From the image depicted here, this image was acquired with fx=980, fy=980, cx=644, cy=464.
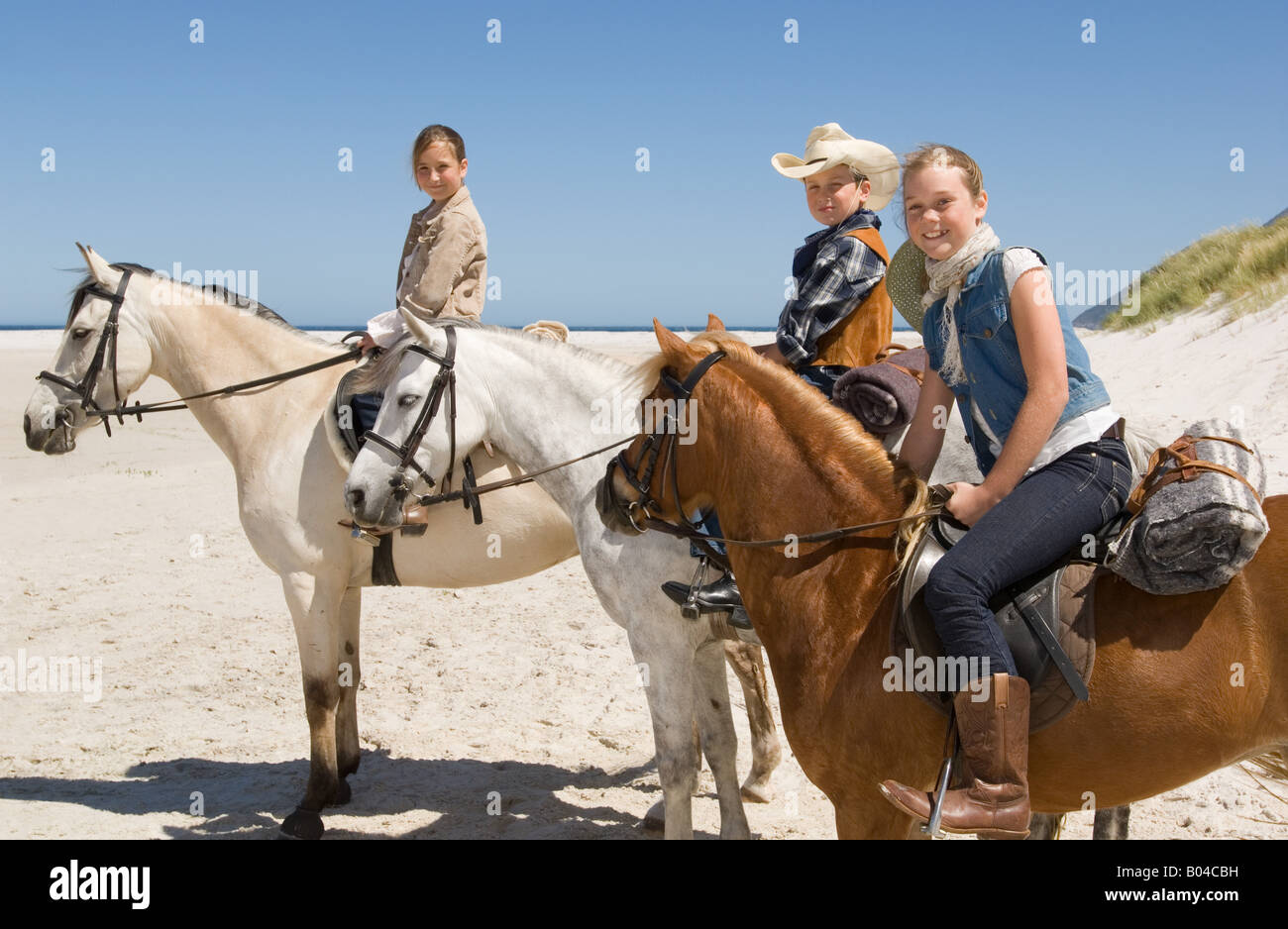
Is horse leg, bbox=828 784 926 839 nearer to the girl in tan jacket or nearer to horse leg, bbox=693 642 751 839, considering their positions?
horse leg, bbox=693 642 751 839

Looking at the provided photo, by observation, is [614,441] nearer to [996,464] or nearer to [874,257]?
[874,257]

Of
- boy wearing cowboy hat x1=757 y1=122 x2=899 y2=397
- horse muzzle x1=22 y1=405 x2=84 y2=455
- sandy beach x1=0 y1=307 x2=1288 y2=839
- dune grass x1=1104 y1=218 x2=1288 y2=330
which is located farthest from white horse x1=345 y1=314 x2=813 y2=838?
dune grass x1=1104 y1=218 x2=1288 y2=330

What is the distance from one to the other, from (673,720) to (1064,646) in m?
1.84

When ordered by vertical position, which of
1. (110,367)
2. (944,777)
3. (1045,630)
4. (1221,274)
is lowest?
(944,777)

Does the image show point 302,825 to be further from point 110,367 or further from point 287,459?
point 110,367

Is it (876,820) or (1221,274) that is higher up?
(1221,274)

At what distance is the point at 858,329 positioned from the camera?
437 centimetres

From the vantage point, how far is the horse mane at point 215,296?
5305 millimetres

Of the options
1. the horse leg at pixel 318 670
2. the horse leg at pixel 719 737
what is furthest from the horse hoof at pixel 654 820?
the horse leg at pixel 318 670

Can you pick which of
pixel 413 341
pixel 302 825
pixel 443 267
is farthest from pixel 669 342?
A: pixel 302 825

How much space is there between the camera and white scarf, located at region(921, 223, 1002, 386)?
2.95 m

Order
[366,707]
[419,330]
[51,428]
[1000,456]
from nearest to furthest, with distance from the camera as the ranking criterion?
[1000,456] < [419,330] < [51,428] < [366,707]

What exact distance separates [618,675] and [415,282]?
3.24 m

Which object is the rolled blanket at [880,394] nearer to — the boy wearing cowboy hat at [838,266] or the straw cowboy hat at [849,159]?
the boy wearing cowboy hat at [838,266]
